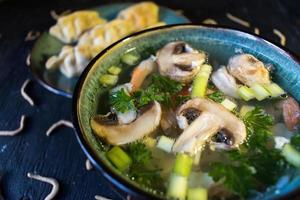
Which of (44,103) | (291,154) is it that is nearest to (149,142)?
(291,154)

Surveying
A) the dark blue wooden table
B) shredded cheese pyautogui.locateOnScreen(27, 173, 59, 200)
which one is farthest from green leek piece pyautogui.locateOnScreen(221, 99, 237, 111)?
shredded cheese pyautogui.locateOnScreen(27, 173, 59, 200)

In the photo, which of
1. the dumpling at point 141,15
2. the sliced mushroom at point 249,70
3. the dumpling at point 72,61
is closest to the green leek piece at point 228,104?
the sliced mushroom at point 249,70

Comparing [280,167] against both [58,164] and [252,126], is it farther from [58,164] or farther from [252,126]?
[58,164]

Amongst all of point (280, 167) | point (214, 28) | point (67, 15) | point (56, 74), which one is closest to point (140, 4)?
point (67, 15)

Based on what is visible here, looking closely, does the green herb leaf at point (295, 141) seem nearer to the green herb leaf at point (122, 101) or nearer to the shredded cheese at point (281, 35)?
the green herb leaf at point (122, 101)

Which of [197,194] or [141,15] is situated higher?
[197,194]

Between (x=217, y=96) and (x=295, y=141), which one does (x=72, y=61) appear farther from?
(x=295, y=141)
